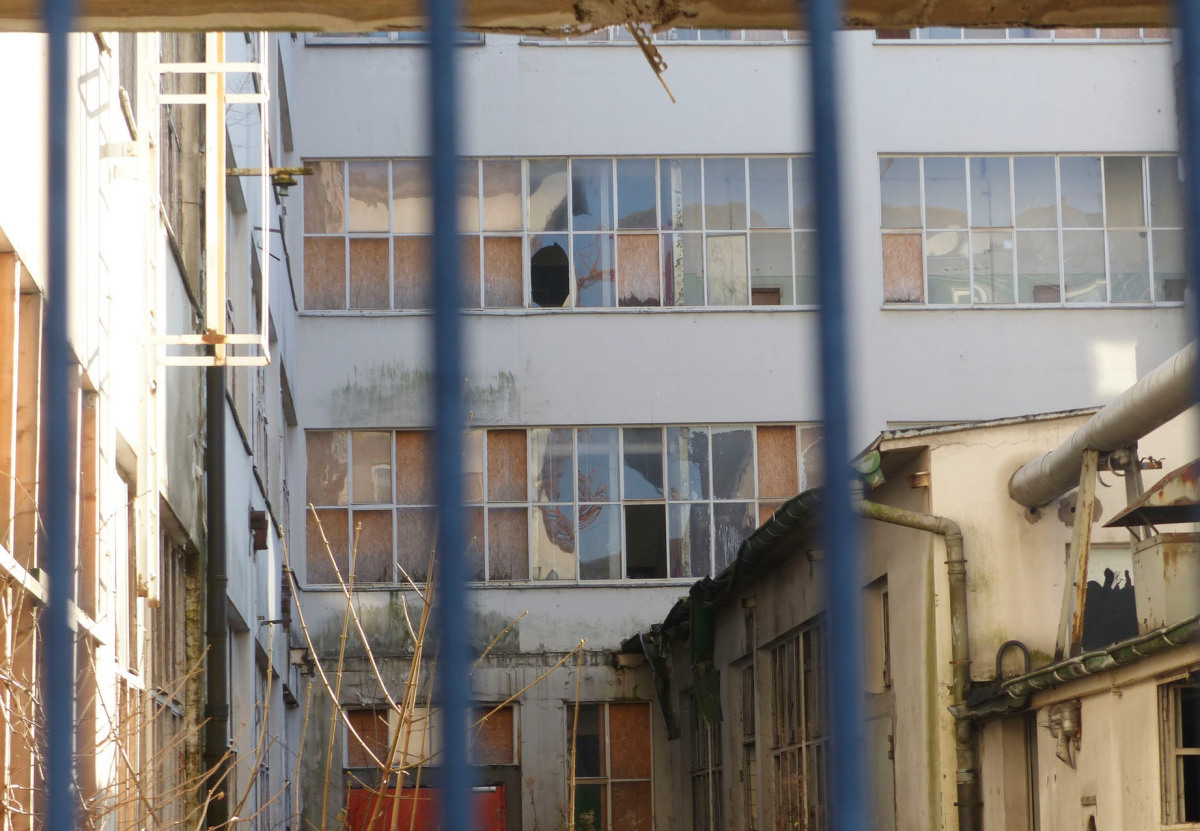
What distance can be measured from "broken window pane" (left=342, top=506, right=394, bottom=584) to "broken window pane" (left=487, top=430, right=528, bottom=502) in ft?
4.82

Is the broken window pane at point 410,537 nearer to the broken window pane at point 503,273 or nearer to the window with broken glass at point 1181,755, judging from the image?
the broken window pane at point 503,273

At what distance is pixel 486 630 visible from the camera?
20.3 meters

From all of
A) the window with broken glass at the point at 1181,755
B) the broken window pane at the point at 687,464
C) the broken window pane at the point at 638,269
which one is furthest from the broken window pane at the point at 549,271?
the window with broken glass at the point at 1181,755

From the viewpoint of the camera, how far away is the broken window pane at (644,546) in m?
20.7

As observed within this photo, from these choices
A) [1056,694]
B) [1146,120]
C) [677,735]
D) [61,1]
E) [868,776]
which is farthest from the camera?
[1146,120]

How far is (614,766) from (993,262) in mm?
8730

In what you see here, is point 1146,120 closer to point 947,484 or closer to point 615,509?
point 615,509

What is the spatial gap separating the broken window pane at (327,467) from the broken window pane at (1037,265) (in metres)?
9.66

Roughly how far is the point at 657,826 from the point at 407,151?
32.2ft

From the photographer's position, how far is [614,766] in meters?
20.5

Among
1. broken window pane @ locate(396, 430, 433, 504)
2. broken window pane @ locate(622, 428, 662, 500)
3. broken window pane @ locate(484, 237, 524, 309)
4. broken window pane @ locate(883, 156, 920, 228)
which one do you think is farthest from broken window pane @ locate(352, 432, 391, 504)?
broken window pane @ locate(883, 156, 920, 228)

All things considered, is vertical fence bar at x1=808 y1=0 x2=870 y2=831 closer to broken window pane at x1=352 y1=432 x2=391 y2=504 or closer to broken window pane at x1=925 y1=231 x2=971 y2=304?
broken window pane at x1=352 y1=432 x2=391 y2=504

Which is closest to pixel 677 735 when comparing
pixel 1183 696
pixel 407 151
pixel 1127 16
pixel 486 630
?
pixel 486 630

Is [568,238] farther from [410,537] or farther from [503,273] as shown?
[410,537]
